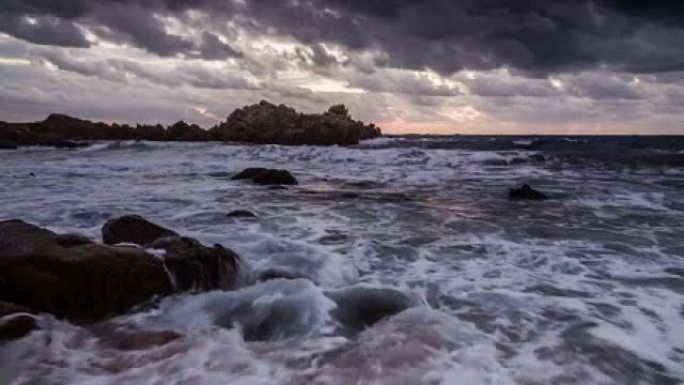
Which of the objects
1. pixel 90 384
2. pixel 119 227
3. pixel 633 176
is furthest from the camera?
pixel 633 176

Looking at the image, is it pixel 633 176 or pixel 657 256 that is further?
pixel 633 176

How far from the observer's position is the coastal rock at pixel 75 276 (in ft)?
13.8

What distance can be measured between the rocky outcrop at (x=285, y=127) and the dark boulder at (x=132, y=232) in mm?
34324

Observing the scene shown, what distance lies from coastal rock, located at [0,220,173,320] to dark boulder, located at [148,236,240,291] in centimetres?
14

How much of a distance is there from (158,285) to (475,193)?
32.8 ft

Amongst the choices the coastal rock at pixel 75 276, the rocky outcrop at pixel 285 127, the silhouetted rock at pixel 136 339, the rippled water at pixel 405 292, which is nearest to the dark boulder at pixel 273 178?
the rippled water at pixel 405 292

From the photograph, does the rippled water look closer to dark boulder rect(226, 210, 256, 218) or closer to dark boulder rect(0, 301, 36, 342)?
dark boulder rect(0, 301, 36, 342)

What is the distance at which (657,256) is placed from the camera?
6668 millimetres

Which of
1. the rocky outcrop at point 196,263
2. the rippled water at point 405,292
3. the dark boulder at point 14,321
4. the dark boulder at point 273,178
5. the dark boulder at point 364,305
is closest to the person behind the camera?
the rippled water at point 405,292

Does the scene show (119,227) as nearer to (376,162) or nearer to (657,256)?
(657,256)

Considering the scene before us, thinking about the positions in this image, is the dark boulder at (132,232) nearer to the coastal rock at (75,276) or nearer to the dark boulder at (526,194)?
the coastal rock at (75,276)

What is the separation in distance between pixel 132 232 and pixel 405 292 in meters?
3.06

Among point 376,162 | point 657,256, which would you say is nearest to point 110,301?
point 657,256

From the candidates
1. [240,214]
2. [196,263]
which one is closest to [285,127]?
[240,214]
